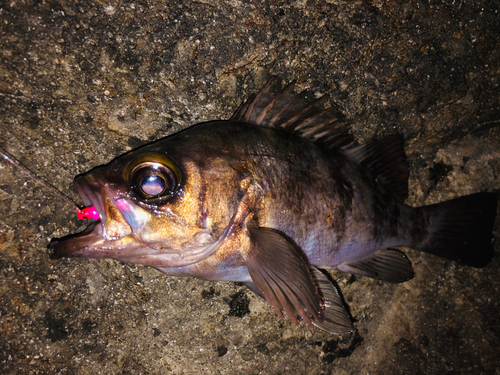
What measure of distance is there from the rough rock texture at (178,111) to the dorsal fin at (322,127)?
197mm

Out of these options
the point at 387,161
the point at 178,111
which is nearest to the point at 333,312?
the point at 387,161

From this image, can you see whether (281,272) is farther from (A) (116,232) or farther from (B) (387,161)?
(B) (387,161)

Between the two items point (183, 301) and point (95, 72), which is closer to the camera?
point (95, 72)

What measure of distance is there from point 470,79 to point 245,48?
1851 mm

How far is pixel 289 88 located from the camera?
1.82m

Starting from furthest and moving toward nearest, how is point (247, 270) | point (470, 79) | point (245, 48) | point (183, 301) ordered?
point (470, 79) → point (183, 301) → point (245, 48) → point (247, 270)

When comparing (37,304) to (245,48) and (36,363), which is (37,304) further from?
(245,48)

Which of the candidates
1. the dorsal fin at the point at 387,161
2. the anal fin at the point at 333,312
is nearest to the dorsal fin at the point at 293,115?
the dorsal fin at the point at 387,161

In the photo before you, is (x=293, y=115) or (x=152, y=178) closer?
(x=152, y=178)

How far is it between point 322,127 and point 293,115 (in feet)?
0.79

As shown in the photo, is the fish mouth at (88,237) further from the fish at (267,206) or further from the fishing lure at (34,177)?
the fishing lure at (34,177)

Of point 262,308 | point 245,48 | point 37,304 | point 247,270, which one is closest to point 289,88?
point 245,48

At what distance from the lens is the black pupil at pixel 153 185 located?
1.39 m

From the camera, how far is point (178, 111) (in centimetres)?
196
